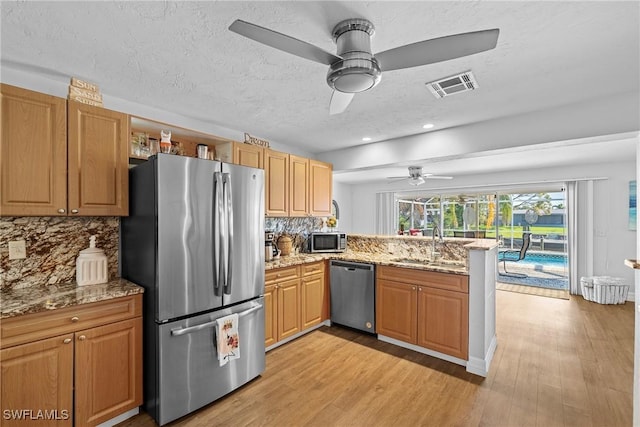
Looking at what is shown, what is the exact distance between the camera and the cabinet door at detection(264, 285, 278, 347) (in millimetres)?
2969

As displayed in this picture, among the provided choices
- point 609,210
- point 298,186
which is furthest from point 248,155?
point 609,210

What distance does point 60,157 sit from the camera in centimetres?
200

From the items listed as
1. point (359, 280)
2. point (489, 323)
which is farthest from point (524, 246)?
point (359, 280)

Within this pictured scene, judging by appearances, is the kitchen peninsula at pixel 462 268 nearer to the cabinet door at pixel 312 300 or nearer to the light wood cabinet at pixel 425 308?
the light wood cabinet at pixel 425 308

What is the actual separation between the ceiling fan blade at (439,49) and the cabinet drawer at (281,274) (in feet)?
7.16

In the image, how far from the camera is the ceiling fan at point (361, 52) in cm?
132

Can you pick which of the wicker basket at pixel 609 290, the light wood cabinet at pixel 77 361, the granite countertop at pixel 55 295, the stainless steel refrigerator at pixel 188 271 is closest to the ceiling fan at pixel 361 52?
the stainless steel refrigerator at pixel 188 271

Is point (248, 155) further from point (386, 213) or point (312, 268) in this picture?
point (386, 213)

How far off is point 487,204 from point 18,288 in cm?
786

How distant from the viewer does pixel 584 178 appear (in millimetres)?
5250

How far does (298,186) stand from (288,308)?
1.53 m

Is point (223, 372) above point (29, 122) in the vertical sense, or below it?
below

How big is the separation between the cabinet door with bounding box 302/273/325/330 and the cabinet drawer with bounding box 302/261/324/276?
0.05 m

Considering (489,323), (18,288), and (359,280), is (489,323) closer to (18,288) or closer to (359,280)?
(359,280)
